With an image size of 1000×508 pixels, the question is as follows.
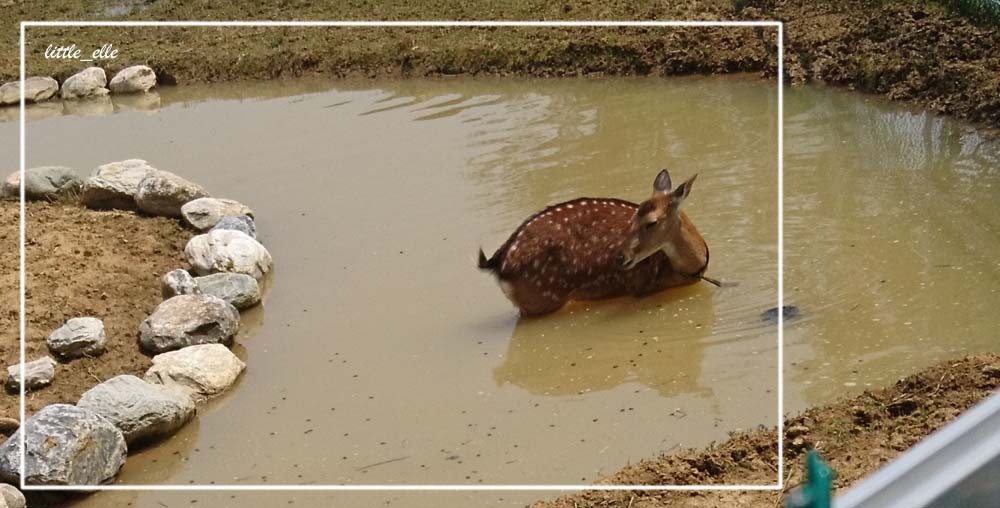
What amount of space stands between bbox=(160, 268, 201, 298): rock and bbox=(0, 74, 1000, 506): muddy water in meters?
0.45

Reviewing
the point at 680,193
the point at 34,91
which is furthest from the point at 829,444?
the point at 34,91

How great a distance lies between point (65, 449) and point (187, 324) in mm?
1508

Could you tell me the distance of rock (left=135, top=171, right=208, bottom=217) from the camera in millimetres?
8992

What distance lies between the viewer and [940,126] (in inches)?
379

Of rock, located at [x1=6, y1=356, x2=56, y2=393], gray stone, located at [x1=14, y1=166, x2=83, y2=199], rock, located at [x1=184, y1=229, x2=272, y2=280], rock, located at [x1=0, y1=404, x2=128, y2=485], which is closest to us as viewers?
rock, located at [x1=0, y1=404, x2=128, y2=485]

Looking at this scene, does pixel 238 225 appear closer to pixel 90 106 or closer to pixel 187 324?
pixel 187 324

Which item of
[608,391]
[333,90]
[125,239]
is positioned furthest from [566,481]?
[333,90]

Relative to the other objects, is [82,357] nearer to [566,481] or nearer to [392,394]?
[392,394]

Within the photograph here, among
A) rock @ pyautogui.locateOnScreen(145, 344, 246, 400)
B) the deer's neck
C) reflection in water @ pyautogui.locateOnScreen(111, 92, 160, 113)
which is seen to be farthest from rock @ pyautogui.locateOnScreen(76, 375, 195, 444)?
reflection in water @ pyautogui.locateOnScreen(111, 92, 160, 113)

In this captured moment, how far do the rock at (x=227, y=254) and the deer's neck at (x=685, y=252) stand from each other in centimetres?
245

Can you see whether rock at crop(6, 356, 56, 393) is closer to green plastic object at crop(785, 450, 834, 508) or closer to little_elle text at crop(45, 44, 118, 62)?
green plastic object at crop(785, 450, 834, 508)

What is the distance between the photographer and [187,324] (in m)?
6.91

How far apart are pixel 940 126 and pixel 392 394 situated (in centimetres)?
513

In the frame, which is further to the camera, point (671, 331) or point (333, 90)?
point (333, 90)
